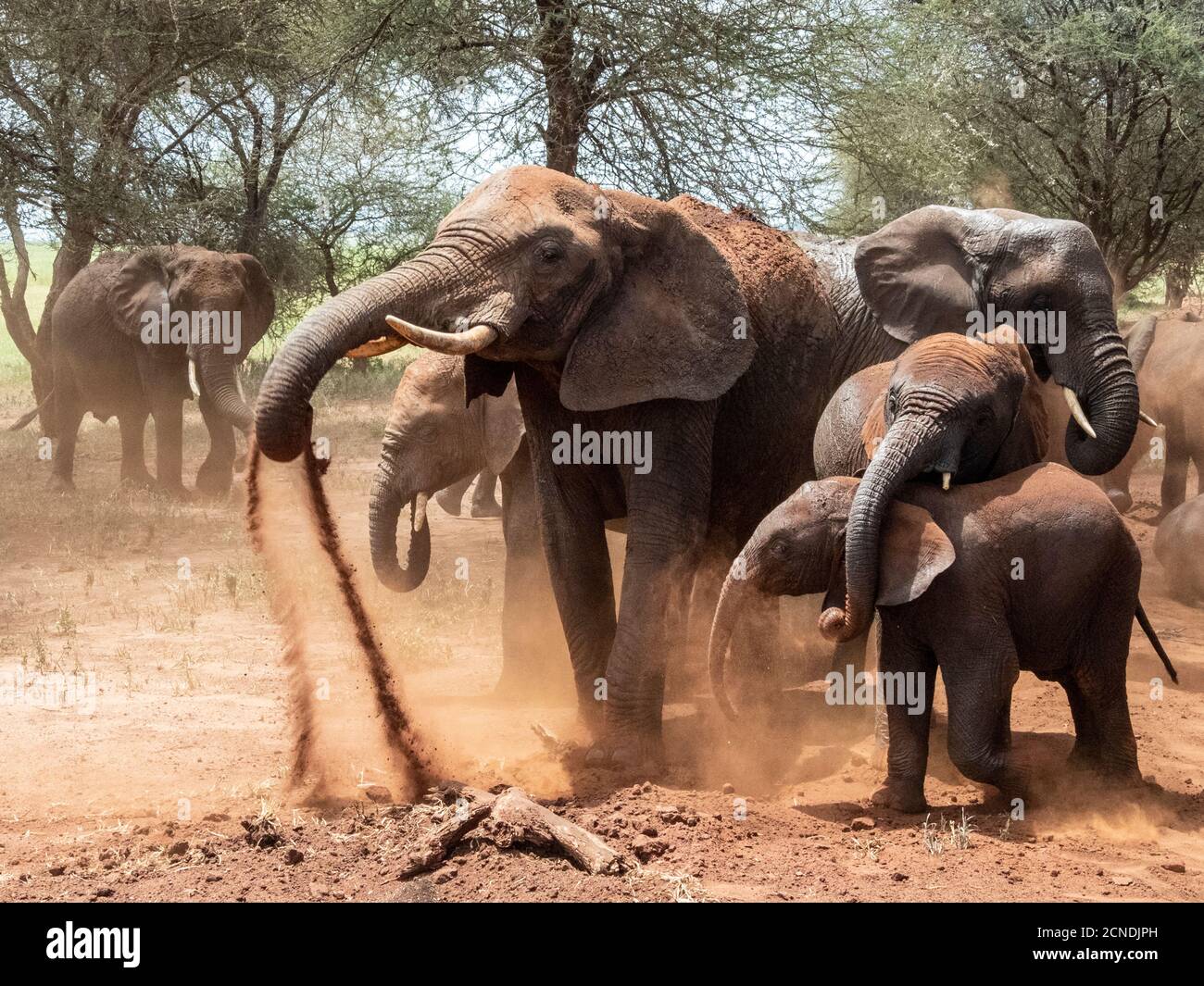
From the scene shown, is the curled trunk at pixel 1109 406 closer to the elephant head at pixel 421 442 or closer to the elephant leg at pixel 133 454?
the elephant head at pixel 421 442

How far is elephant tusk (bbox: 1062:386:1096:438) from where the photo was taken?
7.86 metres

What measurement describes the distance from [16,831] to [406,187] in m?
19.4

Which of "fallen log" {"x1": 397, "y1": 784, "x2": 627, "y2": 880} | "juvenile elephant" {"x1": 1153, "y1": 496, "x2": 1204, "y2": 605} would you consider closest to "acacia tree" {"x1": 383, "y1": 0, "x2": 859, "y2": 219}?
"juvenile elephant" {"x1": 1153, "y1": 496, "x2": 1204, "y2": 605}

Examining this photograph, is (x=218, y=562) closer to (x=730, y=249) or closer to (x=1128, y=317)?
(x=730, y=249)

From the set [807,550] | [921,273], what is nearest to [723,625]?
[807,550]

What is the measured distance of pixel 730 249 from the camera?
26.1ft

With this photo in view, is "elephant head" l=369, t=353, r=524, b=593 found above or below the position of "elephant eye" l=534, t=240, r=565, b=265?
below

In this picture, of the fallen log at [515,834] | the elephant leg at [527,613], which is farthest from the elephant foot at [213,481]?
the fallen log at [515,834]

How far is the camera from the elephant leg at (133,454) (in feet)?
53.8

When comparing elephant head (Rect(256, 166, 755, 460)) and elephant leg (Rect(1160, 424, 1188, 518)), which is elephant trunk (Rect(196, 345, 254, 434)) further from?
elephant leg (Rect(1160, 424, 1188, 518))

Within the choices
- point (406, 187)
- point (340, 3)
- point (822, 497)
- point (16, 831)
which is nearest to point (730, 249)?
point (822, 497)

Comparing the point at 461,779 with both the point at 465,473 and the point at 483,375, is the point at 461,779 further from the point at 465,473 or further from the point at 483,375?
the point at 465,473

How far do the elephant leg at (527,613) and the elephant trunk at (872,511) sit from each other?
2857 mm

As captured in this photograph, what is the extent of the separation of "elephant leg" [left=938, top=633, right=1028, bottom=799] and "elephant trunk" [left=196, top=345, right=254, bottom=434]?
9887 mm
